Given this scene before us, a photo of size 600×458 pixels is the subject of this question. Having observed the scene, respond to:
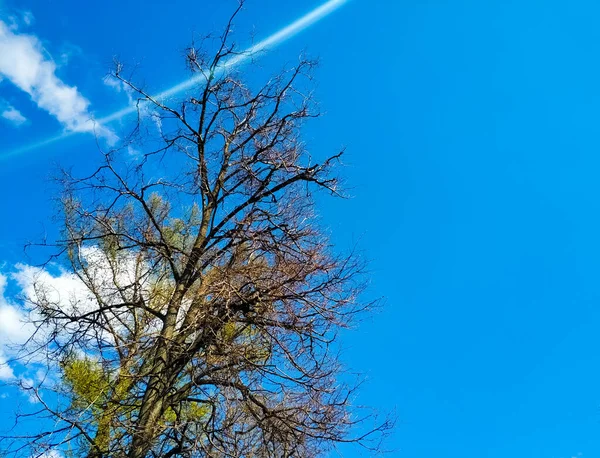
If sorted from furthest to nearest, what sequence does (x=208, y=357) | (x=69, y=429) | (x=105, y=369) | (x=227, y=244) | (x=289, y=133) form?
(x=289, y=133)
(x=227, y=244)
(x=105, y=369)
(x=208, y=357)
(x=69, y=429)

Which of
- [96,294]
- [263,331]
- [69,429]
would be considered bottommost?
[69,429]

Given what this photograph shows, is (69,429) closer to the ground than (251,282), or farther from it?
closer to the ground

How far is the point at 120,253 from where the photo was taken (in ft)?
25.4

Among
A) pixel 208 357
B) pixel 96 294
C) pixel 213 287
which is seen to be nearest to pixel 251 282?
pixel 213 287

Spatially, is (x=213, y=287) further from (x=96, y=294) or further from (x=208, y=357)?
(x=96, y=294)

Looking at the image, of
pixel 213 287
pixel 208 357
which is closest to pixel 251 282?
pixel 213 287

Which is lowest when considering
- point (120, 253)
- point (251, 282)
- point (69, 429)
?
point (69, 429)

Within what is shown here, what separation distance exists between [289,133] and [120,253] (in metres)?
3.30

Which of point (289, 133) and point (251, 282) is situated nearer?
point (251, 282)

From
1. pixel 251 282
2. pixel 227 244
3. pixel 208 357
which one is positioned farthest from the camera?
pixel 227 244

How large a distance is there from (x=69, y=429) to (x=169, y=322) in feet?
5.08

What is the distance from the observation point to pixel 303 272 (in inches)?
233

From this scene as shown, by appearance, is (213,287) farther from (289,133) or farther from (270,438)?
(289,133)

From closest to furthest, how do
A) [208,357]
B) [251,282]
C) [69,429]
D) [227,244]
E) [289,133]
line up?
[69,429], [208,357], [251,282], [227,244], [289,133]
